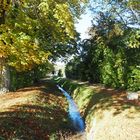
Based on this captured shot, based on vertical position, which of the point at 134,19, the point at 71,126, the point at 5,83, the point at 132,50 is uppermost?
the point at 134,19

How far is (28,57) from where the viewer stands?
1950cm

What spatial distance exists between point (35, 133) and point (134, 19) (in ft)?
58.5

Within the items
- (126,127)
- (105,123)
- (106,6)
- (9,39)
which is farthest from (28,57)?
(106,6)

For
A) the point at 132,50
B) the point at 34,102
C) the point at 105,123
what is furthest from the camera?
the point at 132,50

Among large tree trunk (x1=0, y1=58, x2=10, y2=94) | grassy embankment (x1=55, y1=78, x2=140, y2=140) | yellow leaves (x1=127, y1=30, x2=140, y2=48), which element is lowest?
grassy embankment (x1=55, y1=78, x2=140, y2=140)

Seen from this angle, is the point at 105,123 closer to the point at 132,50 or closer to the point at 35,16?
the point at 35,16

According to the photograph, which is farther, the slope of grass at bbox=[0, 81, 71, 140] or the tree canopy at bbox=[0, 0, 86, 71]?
the tree canopy at bbox=[0, 0, 86, 71]

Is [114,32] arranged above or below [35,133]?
above

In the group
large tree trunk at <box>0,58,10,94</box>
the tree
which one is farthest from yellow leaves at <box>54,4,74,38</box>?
large tree trunk at <box>0,58,10,94</box>

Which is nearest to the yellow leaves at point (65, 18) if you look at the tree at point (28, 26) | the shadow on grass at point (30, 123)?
the tree at point (28, 26)

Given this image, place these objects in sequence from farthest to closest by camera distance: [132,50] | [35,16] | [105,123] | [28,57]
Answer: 1. [132,50]
2. [35,16]
3. [28,57]
4. [105,123]

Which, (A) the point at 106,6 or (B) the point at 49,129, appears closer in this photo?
(B) the point at 49,129

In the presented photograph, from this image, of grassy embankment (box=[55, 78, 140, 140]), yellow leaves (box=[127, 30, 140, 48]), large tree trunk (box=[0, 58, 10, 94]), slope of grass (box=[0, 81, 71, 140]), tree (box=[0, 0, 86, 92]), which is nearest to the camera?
grassy embankment (box=[55, 78, 140, 140])

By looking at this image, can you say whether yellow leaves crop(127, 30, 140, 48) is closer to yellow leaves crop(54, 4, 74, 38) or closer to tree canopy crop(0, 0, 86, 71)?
tree canopy crop(0, 0, 86, 71)
